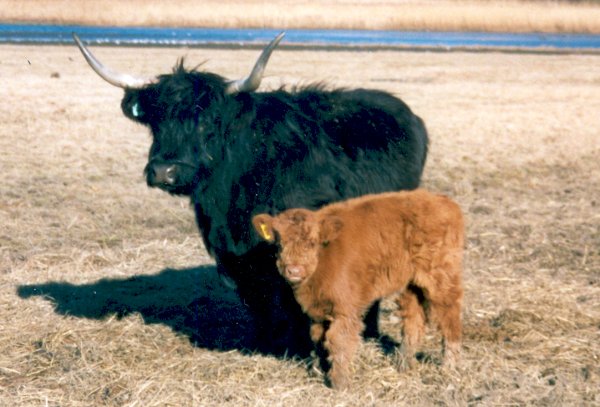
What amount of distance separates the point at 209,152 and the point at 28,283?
2.29 m

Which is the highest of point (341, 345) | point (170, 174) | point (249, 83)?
point (249, 83)

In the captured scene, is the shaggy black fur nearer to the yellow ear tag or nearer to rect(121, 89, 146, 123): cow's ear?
rect(121, 89, 146, 123): cow's ear

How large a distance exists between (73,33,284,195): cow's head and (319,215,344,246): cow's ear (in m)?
1.26

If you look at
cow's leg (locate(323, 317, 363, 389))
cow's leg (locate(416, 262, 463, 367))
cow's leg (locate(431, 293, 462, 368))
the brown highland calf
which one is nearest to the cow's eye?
the brown highland calf

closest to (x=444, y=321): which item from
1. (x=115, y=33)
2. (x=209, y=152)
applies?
(x=209, y=152)

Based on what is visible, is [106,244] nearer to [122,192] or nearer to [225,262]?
[122,192]

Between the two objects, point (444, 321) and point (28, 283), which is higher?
point (444, 321)

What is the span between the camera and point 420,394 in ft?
16.9

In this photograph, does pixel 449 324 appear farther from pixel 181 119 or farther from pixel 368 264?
pixel 181 119

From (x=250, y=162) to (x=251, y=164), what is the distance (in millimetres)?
18

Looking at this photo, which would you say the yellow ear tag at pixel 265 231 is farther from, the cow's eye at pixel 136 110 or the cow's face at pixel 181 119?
the cow's eye at pixel 136 110

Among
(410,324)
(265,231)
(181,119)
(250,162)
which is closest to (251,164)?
(250,162)

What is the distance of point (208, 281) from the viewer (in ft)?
24.5

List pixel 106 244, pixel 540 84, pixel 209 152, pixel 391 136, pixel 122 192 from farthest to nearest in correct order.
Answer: pixel 540 84 < pixel 122 192 < pixel 106 244 < pixel 391 136 < pixel 209 152
